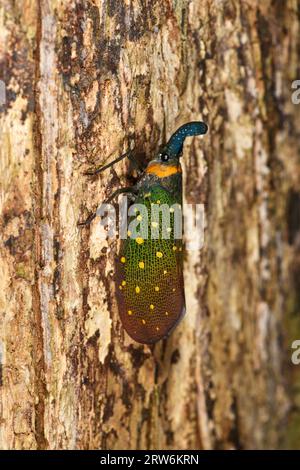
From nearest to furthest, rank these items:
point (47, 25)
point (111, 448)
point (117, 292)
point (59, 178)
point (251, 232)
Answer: point (47, 25) → point (59, 178) → point (117, 292) → point (111, 448) → point (251, 232)

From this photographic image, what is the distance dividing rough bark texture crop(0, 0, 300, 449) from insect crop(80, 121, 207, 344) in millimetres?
56

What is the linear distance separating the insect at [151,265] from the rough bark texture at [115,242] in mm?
56

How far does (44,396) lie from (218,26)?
1.34m

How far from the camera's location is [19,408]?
5.69 ft

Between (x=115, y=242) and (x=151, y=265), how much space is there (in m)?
0.14

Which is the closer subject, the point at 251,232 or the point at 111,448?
the point at 111,448

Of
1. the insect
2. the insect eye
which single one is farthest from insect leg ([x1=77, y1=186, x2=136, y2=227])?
the insect eye

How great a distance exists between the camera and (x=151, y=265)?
180cm

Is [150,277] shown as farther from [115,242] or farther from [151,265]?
[115,242]

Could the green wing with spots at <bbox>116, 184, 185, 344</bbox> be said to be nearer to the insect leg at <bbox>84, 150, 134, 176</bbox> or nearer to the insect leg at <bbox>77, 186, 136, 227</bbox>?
the insect leg at <bbox>77, 186, 136, 227</bbox>

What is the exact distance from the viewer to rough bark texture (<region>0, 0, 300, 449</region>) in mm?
1638

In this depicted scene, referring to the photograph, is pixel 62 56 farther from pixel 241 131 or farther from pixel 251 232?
pixel 251 232

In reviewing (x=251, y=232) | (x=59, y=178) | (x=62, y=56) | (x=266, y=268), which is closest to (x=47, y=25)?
(x=62, y=56)

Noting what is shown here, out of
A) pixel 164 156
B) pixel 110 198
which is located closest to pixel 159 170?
pixel 164 156
